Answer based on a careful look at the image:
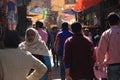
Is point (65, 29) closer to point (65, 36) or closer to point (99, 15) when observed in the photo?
point (65, 36)

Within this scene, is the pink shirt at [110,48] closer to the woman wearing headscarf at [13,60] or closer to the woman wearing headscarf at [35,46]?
the woman wearing headscarf at [35,46]

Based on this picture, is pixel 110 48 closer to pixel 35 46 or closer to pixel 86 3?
pixel 35 46

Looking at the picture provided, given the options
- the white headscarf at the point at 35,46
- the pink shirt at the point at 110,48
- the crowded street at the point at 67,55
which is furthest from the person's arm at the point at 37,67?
the white headscarf at the point at 35,46

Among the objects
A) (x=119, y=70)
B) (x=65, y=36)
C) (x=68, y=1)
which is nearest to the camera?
(x=119, y=70)

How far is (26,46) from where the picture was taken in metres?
8.34

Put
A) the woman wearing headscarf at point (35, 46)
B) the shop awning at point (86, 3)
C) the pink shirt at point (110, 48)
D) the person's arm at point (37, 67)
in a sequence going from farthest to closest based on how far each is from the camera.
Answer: the shop awning at point (86, 3)
the woman wearing headscarf at point (35, 46)
the pink shirt at point (110, 48)
the person's arm at point (37, 67)

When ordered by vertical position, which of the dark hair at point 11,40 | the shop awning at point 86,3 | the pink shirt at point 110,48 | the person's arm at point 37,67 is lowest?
the shop awning at point 86,3

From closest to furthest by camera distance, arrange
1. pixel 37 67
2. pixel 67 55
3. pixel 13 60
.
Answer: pixel 13 60 → pixel 37 67 → pixel 67 55

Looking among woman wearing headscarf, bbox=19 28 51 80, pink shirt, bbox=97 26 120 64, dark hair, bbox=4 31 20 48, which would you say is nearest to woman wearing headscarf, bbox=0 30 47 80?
dark hair, bbox=4 31 20 48

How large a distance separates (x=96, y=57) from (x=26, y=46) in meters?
1.20

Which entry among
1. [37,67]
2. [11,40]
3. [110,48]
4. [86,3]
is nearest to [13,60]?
[11,40]

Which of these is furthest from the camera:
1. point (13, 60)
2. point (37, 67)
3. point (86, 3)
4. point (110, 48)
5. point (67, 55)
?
point (86, 3)

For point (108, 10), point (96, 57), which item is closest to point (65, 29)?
point (96, 57)

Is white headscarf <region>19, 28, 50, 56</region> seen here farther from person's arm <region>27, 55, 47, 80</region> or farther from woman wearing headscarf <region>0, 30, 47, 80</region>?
woman wearing headscarf <region>0, 30, 47, 80</region>
